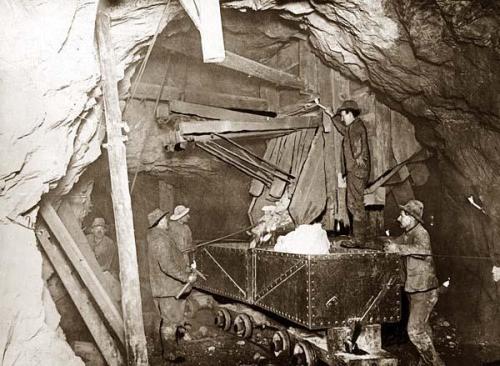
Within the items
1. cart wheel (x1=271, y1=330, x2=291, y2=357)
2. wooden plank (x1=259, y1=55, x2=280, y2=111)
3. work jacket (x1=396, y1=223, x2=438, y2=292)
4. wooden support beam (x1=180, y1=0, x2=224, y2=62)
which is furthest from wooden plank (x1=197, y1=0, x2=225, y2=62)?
wooden plank (x1=259, y1=55, x2=280, y2=111)

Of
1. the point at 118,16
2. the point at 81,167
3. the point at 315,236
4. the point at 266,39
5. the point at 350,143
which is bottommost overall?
the point at 315,236

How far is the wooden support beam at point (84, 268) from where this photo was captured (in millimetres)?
4945

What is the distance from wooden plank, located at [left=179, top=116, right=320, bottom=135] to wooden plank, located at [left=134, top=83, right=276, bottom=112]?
1.18 m

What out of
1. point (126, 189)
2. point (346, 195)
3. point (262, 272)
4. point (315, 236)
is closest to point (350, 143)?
point (346, 195)

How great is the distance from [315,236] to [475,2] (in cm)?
331

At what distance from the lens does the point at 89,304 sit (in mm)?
5594

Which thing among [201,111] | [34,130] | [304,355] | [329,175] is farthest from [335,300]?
[34,130]

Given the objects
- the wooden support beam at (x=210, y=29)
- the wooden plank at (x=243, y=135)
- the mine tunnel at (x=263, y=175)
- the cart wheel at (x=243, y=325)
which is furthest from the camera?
the cart wheel at (x=243, y=325)

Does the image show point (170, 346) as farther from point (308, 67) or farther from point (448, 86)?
Answer: point (448, 86)

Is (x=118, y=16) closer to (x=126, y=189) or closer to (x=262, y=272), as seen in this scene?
(x=126, y=189)

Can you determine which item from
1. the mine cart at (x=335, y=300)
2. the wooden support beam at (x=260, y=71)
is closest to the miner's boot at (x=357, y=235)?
the mine cart at (x=335, y=300)

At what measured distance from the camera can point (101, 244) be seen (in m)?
8.26

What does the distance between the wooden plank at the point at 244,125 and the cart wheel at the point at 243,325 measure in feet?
10.2

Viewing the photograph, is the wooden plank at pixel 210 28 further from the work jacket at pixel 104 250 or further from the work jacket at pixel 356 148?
the work jacket at pixel 104 250
